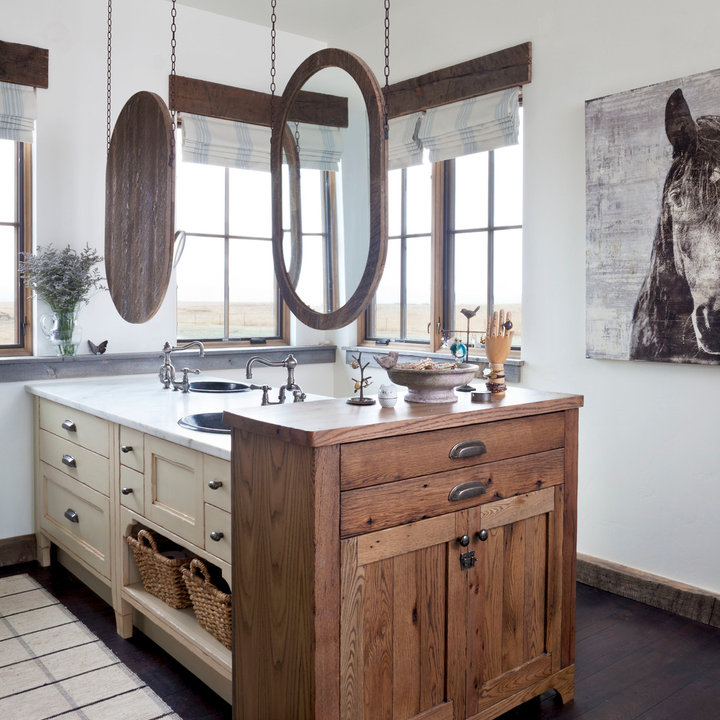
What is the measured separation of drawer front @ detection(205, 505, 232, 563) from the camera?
2.34 m

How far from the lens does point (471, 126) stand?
3.93 meters

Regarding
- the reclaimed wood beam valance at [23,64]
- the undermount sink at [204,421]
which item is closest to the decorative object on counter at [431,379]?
the undermount sink at [204,421]

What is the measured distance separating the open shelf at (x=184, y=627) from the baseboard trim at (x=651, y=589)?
1843 millimetres

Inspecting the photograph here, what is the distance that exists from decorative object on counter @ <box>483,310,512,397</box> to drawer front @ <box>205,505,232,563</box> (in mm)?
936

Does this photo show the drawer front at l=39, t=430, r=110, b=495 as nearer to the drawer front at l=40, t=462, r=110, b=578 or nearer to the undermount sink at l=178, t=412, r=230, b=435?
the drawer front at l=40, t=462, r=110, b=578

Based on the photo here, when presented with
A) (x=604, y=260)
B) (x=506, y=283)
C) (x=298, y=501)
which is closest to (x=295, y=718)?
(x=298, y=501)

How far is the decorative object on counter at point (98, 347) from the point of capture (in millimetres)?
3994

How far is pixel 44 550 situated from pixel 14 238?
5.26 ft

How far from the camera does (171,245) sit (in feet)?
9.40

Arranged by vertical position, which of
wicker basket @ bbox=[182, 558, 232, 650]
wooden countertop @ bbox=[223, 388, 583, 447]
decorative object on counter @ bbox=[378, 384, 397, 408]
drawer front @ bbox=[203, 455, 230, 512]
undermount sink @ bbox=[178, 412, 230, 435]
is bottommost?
wicker basket @ bbox=[182, 558, 232, 650]

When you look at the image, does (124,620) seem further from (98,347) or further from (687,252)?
(687,252)

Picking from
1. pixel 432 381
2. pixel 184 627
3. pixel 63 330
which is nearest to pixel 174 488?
pixel 184 627

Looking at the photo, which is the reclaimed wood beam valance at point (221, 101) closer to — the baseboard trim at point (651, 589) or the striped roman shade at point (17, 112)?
the striped roman shade at point (17, 112)

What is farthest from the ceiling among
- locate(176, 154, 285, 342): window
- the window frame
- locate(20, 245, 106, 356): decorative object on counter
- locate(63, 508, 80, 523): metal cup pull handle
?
locate(63, 508, 80, 523): metal cup pull handle
